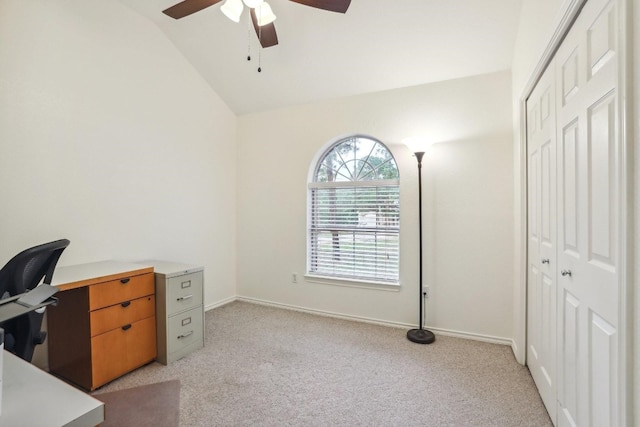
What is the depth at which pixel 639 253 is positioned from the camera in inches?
36.3

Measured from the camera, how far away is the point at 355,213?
354 cm

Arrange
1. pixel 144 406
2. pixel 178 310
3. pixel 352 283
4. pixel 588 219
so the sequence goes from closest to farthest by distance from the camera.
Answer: pixel 588 219 → pixel 144 406 → pixel 178 310 → pixel 352 283

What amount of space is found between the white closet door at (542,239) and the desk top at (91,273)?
277cm

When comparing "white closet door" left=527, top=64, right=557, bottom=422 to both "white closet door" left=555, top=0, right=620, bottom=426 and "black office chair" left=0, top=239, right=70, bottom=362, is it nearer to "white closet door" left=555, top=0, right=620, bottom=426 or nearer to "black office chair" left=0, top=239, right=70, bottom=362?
"white closet door" left=555, top=0, right=620, bottom=426

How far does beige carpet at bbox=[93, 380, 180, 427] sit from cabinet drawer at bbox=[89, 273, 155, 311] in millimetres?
593

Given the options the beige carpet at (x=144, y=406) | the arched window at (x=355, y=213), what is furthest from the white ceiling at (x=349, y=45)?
the beige carpet at (x=144, y=406)

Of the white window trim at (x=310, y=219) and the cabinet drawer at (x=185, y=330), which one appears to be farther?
the white window trim at (x=310, y=219)

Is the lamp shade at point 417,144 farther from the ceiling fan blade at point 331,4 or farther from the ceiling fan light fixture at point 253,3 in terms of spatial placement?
the ceiling fan light fixture at point 253,3

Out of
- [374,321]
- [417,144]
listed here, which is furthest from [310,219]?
[417,144]

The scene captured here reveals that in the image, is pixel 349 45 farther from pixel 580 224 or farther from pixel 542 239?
pixel 580 224

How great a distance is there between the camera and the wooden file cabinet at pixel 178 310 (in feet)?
7.98

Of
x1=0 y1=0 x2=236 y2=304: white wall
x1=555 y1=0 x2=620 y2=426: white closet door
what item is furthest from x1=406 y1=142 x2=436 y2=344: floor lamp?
x1=0 y1=0 x2=236 y2=304: white wall

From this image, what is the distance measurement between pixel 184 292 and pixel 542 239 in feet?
8.76

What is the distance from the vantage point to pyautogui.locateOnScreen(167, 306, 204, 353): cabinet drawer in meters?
2.46
